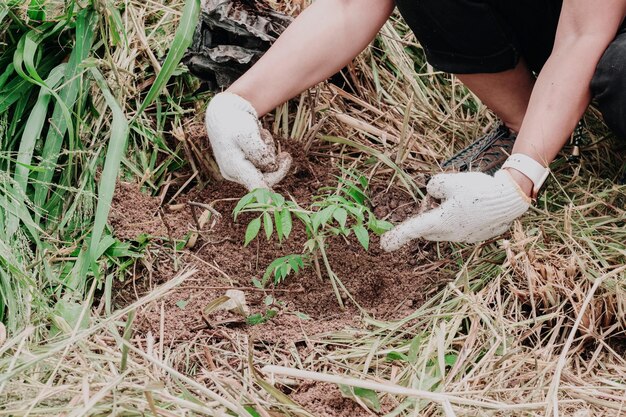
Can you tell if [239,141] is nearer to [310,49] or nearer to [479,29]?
[310,49]

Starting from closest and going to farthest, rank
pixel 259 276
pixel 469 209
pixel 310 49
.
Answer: pixel 469 209
pixel 259 276
pixel 310 49

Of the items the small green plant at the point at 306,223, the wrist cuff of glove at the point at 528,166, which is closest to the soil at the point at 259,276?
the small green plant at the point at 306,223

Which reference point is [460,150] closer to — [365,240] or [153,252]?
[365,240]

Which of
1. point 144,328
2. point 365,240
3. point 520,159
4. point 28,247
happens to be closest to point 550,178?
point 520,159

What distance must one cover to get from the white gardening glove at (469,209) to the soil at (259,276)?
0.11 m

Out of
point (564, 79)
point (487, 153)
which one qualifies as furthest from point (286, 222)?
point (487, 153)

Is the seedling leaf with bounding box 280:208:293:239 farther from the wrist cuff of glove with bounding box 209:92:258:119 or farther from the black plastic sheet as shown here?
the black plastic sheet

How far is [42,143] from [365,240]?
765mm

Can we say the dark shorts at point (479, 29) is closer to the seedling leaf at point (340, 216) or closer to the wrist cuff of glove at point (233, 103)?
the wrist cuff of glove at point (233, 103)

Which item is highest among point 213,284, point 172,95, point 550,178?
point 172,95

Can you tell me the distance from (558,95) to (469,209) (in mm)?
266

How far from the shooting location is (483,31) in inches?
67.7

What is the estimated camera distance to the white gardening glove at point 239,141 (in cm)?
162

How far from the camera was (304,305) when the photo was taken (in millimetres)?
1526
